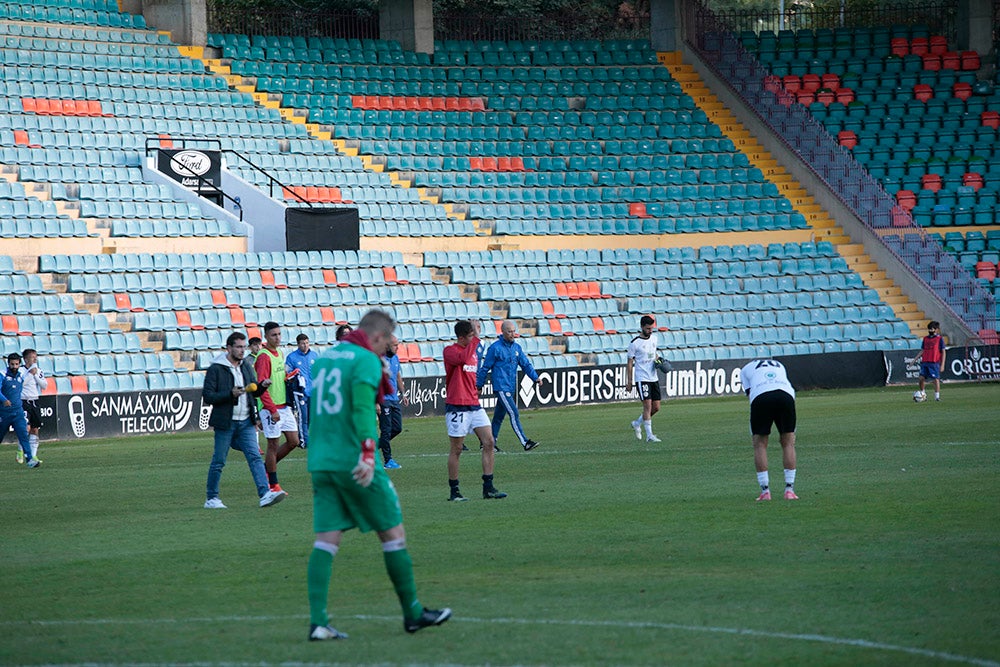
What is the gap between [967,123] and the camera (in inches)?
1769

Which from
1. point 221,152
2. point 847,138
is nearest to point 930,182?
point 847,138

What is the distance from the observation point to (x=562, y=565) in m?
11.3

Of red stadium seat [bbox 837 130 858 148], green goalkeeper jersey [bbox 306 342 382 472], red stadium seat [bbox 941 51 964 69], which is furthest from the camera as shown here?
red stadium seat [bbox 941 51 964 69]

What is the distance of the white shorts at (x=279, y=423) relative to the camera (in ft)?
58.3

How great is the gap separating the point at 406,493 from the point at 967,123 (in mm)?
33661

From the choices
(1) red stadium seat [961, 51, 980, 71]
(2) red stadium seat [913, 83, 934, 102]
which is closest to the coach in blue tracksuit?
(2) red stadium seat [913, 83, 934, 102]

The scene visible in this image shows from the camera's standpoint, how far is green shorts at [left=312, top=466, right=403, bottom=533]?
8852 mm

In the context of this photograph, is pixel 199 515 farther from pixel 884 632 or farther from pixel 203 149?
pixel 203 149

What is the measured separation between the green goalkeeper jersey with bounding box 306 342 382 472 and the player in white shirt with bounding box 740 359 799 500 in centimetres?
635

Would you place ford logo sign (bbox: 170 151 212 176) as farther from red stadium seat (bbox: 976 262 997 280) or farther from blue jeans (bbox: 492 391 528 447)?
red stadium seat (bbox: 976 262 997 280)

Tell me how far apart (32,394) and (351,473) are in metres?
17.2

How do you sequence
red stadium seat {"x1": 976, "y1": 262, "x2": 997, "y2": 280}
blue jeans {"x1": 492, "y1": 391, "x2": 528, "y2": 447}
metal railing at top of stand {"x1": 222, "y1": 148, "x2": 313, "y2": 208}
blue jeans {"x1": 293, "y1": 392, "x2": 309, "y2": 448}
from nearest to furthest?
1. blue jeans {"x1": 492, "y1": 391, "x2": 528, "y2": 447}
2. blue jeans {"x1": 293, "y1": 392, "x2": 309, "y2": 448}
3. metal railing at top of stand {"x1": 222, "y1": 148, "x2": 313, "y2": 208}
4. red stadium seat {"x1": 976, "y1": 262, "x2": 997, "y2": 280}

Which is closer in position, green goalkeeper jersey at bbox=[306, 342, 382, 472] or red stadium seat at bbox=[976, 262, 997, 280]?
green goalkeeper jersey at bbox=[306, 342, 382, 472]

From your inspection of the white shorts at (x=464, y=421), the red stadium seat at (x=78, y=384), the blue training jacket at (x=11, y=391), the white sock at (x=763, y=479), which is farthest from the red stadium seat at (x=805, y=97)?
the white sock at (x=763, y=479)
